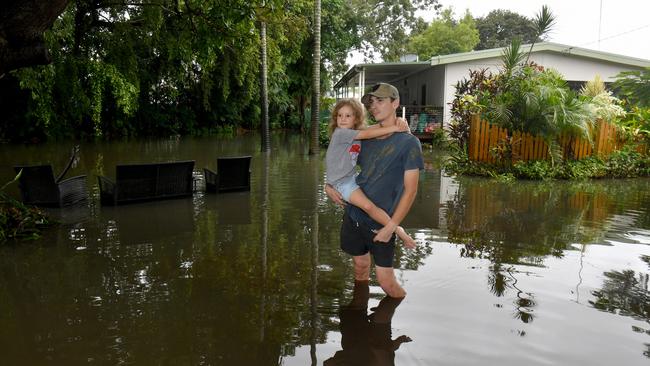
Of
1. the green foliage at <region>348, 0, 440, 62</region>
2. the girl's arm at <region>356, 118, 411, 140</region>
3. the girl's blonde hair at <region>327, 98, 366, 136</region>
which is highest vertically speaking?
the green foliage at <region>348, 0, 440, 62</region>

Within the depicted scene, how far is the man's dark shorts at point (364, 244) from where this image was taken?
163 inches

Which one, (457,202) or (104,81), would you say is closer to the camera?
(457,202)

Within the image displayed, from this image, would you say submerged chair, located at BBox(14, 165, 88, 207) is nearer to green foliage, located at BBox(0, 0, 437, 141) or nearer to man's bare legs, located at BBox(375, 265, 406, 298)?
green foliage, located at BBox(0, 0, 437, 141)

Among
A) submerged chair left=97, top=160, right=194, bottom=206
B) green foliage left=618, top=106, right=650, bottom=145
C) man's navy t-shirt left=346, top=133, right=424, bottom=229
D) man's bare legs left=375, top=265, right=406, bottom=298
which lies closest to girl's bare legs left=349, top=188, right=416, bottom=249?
man's navy t-shirt left=346, top=133, right=424, bottom=229

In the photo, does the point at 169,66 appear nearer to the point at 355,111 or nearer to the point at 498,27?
the point at 355,111

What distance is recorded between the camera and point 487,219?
823cm

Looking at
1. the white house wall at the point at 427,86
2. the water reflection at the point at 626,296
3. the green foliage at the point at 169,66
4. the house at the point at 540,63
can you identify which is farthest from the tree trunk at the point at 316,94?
the water reflection at the point at 626,296

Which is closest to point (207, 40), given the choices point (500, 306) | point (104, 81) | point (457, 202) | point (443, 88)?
point (457, 202)

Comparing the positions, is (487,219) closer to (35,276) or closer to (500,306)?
(500,306)

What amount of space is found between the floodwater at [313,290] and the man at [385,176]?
24.7 inches

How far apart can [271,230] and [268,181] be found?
4968mm

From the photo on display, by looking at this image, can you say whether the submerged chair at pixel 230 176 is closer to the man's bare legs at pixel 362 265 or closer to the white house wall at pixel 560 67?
the man's bare legs at pixel 362 265

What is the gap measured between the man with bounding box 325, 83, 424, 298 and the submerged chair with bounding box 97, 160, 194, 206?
5.90 m

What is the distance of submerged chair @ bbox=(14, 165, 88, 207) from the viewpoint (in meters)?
8.48
